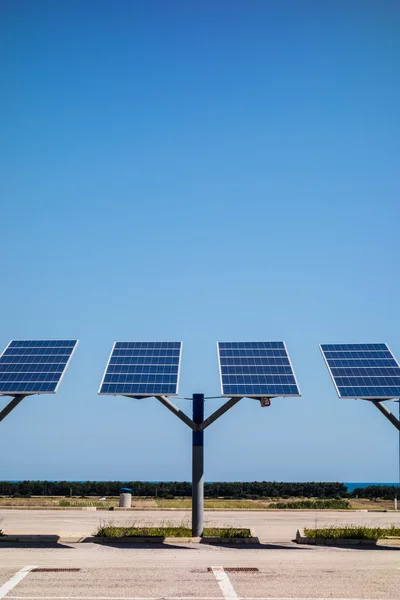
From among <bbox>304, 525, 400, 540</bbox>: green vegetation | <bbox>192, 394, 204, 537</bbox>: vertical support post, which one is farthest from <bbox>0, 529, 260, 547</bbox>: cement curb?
<bbox>304, 525, 400, 540</bbox>: green vegetation

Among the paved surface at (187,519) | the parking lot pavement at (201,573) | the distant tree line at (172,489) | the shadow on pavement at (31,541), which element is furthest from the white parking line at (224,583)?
the distant tree line at (172,489)

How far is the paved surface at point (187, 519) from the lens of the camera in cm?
2559

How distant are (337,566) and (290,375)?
282 inches

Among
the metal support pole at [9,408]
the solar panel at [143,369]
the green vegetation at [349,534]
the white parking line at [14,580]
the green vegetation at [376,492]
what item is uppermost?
the solar panel at [143,369]

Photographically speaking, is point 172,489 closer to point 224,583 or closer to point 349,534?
point 349,534

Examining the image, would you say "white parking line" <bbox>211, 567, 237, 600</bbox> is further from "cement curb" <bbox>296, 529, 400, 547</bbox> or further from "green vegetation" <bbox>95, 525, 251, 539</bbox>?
"cement curb" <bbox>296, 529, 400, 547</bbox>

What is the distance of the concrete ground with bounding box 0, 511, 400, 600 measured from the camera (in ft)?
41.9

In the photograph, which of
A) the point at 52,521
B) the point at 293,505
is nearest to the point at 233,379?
the point at 52,521

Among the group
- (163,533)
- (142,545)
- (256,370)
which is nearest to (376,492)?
(256,370)

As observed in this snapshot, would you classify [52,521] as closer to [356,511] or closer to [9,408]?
[9,408]

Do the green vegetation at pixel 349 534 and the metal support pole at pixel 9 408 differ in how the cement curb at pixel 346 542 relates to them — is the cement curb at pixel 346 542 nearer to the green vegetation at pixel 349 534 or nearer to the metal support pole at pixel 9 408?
the green vegetation at pixel 349 534

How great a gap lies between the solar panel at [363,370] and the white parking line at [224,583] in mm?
7678

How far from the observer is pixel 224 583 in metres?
13.8

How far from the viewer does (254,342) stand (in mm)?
24688
